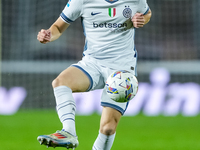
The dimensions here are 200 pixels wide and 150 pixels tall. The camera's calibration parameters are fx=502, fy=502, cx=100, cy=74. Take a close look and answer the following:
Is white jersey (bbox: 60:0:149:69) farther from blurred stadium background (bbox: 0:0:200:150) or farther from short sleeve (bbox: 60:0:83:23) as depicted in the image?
blurred stadium background (bbox: 0:0:200:150)

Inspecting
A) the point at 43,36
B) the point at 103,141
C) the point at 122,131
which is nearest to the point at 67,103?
the point at 43,36

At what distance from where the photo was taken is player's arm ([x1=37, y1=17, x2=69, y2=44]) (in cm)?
494

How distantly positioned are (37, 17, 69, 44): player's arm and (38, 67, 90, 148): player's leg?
38 centimetres

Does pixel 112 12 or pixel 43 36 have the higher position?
pixel 112 12

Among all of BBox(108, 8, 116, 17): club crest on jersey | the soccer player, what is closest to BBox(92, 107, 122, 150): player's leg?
the soccer player

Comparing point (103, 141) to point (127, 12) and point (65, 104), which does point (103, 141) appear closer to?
point (65, 104)

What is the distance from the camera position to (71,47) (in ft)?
46.0

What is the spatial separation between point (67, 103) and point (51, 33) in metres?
0.81

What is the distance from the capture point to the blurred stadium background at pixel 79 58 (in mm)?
12680

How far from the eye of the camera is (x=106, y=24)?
5391mm

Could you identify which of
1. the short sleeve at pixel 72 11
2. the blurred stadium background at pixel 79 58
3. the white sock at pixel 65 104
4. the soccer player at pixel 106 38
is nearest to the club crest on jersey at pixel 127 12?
the soccer player at pixel 106 38

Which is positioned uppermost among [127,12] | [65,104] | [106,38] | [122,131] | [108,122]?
[127,12]

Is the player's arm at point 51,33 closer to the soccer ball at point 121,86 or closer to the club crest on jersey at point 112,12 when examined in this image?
the club crest on jersey at point 112,12

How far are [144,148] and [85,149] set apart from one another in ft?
3.07
